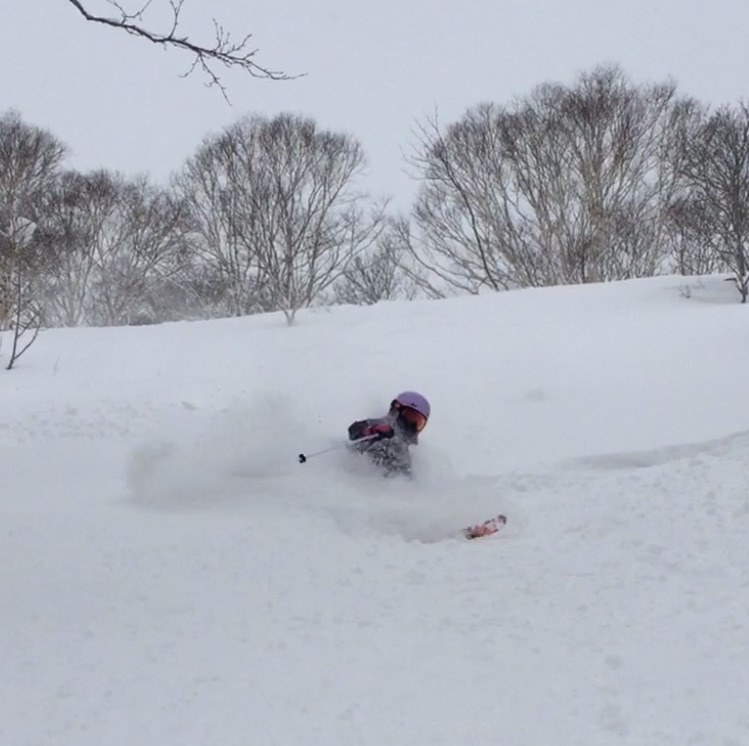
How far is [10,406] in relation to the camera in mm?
A: 11250

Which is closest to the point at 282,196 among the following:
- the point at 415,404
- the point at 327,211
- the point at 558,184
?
the point at 327,211

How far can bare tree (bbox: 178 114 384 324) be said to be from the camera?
A: 22938mm

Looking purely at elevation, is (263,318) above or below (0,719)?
above

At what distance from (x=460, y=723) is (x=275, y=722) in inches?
25.8

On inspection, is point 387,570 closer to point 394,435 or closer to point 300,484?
point 300,484

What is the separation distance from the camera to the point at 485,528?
5.49 m

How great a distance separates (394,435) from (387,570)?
2.73 metres

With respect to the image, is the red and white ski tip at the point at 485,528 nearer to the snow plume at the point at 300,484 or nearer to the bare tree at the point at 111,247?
the snow plume at the point at 300,484

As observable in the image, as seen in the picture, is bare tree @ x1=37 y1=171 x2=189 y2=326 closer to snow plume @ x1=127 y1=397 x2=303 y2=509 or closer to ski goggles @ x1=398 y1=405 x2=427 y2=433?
snow plume @ x1=127 y1=397 x2=303 y2=509

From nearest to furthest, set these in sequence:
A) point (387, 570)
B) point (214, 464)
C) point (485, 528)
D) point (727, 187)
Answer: point (387, 570), point (485, 528), point (214, 464), point (727, 187)

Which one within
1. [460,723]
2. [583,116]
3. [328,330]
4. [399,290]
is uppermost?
[583,116]

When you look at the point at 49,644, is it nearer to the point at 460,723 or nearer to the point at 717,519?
the point at 460,723

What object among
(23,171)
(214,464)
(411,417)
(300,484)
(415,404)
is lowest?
(300,484)

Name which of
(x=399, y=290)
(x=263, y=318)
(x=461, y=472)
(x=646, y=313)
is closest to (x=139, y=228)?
(x=263, y=318)
